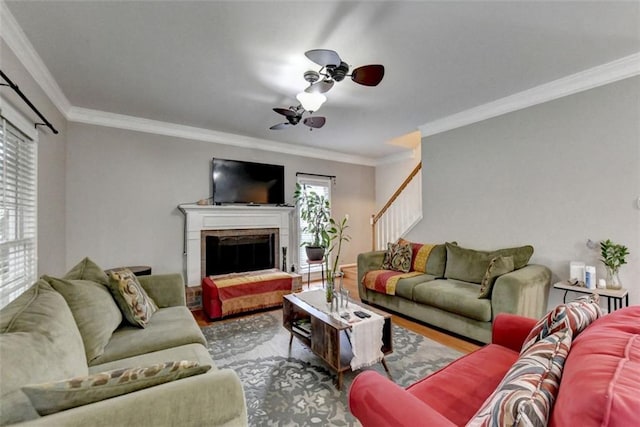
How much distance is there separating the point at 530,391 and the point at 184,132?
15.3 ft

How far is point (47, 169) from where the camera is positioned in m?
2.84

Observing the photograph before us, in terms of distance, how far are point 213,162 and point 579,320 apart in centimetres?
443

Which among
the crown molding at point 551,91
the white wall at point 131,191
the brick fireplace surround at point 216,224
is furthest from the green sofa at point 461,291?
the white wall at point 131,191

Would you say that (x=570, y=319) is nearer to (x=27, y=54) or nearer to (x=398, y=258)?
(x=398, y=258)

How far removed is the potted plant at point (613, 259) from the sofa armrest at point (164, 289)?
4038 millimetres

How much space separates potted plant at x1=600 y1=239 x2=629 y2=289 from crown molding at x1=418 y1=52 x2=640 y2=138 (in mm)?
1600

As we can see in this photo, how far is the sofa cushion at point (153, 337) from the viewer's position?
5.55ft

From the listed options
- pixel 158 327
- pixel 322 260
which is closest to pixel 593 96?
pixel 322 260

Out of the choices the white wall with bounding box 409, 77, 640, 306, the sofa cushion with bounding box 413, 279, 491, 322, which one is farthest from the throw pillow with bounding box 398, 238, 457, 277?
the white wall with bounding box 409, 77, 640, 306

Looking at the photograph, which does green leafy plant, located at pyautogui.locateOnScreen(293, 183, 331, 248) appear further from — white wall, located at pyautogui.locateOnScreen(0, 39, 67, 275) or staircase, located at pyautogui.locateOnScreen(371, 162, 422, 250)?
white wall, located at pyautogui.locateOnScreen(0, 39, 67, 275)

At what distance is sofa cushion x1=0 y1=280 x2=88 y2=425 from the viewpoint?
2.71 feet

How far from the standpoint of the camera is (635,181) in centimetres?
259

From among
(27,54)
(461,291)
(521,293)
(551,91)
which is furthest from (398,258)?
(27,54)

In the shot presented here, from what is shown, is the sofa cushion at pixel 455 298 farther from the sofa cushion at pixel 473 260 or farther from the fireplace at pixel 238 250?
the fireplace at pixel 238 250
